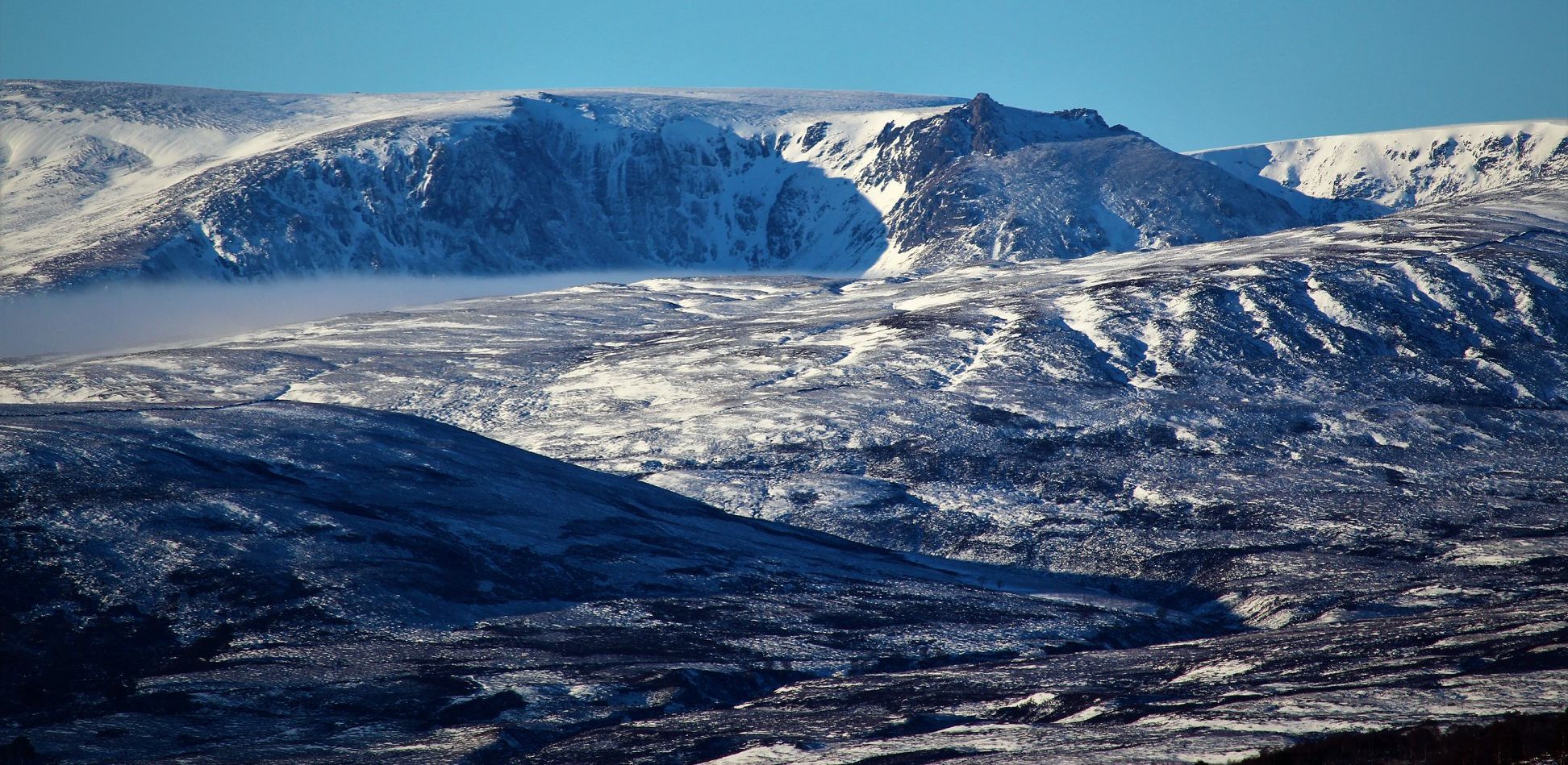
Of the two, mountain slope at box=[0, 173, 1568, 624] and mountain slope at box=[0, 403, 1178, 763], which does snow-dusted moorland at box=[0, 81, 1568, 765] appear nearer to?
mountain slope at box=[0, 403, 1178, 763]

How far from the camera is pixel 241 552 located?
68.5 m

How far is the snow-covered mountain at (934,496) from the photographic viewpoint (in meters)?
52.2

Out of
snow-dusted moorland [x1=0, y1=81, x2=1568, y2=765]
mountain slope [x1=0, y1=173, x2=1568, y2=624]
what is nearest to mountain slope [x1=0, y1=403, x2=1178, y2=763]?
snow-dusted moorland [x1=0, y1=81, x2=1568, y2=765]

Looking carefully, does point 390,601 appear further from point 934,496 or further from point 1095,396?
point 1095,396

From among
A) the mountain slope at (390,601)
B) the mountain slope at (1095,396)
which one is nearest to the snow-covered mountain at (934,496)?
the mountain slope at (390,601)

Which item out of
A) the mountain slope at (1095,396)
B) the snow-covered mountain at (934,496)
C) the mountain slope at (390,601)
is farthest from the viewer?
the mountain slope at (1095,396)

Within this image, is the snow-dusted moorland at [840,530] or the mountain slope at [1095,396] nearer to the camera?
the snow-dusted moorland at [840,530]

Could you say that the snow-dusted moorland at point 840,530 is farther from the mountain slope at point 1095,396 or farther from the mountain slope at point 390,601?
the mountain slope at point 1095,396

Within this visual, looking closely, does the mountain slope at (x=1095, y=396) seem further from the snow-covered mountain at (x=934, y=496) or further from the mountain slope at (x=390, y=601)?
the mountain slope at (x=390, y=601)

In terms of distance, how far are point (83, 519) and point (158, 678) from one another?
52.8 feet

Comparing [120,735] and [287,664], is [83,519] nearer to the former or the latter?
[287,664]

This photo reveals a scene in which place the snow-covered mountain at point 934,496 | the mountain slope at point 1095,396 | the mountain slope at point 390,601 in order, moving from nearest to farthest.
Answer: the snow-covered mountain at point 934,496, the mountain slope at point 390,601, the mountain slope at point 1095,396

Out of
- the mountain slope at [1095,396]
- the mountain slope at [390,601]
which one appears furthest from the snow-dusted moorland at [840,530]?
the mountain slope at [1095,396]

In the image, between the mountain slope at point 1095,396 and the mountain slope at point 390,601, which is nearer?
the mountain slope at point 390,601
